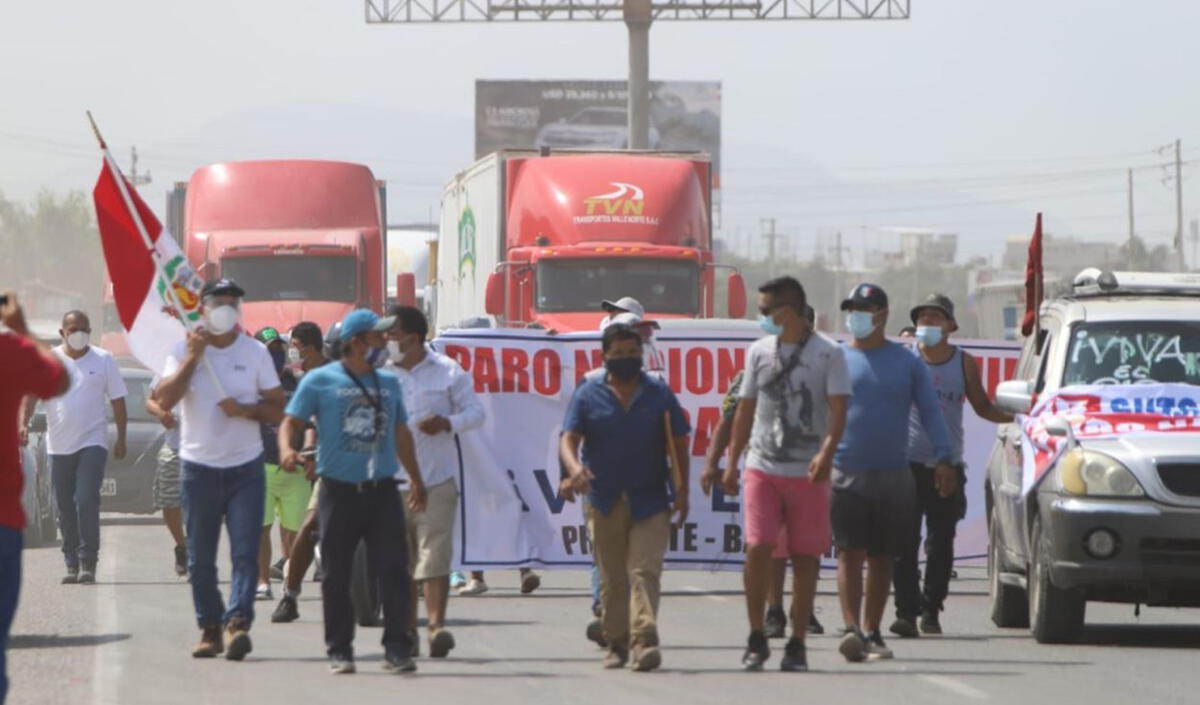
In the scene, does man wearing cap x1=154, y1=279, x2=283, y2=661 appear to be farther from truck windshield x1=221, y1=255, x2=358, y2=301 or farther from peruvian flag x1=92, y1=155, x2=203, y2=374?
truck windshield x1=221, y1=255, x2=358, y2=301

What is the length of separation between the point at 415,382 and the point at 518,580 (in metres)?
6.27

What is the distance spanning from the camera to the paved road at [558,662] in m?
12.1

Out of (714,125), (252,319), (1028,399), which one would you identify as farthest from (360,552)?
(714,125)

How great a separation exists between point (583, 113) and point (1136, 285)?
9058cm

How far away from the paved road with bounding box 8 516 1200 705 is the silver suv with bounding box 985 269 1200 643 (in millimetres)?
321

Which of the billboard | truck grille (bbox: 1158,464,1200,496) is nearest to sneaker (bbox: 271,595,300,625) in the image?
truck grille (bbox: 1158,464,1200,496)

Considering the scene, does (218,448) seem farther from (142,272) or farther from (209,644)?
(142,272)

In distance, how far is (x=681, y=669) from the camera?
43.4 feet

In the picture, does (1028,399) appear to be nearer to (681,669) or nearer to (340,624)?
(681,669)

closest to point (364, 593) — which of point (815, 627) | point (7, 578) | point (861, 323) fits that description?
point (815, 627)

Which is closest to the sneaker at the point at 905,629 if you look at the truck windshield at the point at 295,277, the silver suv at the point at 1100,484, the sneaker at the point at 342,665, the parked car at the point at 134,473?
the silver suv at the point at 1100,484

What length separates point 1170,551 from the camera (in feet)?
45.7

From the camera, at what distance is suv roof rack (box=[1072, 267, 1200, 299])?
15.4m

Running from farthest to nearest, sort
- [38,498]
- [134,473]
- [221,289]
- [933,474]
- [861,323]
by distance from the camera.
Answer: [134,473], [38,498], [933,474], [861,323], [221,289]
